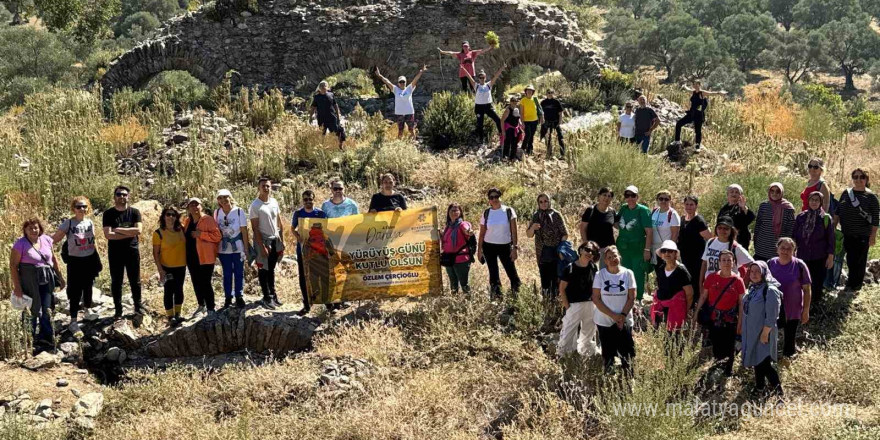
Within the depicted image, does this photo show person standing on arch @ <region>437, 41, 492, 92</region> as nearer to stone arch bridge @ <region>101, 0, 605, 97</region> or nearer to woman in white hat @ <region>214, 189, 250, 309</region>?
stone arch bridge @ <region>101, 0, 605, 97</region>

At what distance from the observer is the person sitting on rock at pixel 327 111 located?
13680mm

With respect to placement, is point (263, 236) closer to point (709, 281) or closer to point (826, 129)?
point (709, 281)

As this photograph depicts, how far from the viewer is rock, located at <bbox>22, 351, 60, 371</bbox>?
7.81 meters

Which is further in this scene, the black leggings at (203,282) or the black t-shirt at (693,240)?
the black leggings at (203,282)

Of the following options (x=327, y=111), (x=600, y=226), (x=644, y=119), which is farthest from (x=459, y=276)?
(x=644, y=119)

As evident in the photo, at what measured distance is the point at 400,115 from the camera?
14750 millimetres

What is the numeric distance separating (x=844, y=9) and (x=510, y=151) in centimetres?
5783

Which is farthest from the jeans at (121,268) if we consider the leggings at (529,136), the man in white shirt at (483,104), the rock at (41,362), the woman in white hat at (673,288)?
the man in white shirt at (483,104)

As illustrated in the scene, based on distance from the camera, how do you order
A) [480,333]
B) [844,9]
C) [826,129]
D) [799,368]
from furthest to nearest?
[844,9] < [826,129] < [480,333] < [799,368]

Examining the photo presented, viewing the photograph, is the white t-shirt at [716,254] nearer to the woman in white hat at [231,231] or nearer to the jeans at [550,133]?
the woman in white hat at [231,231]

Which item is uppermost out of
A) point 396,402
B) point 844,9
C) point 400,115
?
point 844,9

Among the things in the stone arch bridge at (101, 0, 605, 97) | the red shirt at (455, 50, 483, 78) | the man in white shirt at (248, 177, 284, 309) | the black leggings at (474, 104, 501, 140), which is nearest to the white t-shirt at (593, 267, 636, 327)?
the man in white shirt at (248, 177, 284, 309)

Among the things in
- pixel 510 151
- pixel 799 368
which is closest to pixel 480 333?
pixel 799 368

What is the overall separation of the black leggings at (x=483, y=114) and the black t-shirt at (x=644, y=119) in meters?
2.53
